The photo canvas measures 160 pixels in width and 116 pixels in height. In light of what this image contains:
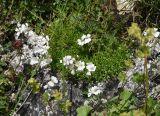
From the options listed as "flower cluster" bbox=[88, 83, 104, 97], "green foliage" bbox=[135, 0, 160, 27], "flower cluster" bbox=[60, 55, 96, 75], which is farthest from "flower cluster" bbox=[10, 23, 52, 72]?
"green foliage" bbox=[135, 0, 160, 27]

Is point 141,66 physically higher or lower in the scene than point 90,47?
lower

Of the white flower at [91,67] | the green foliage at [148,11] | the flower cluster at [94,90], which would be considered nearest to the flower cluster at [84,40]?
the white flower at [91,67]

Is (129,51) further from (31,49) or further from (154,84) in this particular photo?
(31,49)

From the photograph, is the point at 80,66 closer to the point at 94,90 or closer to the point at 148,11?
the point at 94,90

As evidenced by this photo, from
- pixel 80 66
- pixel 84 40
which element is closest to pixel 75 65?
pixel 80 66

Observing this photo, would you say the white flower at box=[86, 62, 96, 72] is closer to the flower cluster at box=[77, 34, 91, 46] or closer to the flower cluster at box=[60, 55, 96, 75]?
the flower cluster at box=[60, 55, 96, 75]
